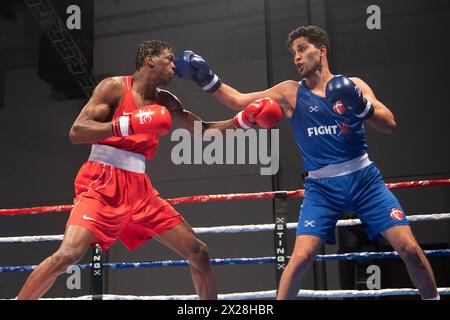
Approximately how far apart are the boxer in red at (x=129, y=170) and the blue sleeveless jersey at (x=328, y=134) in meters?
0.19

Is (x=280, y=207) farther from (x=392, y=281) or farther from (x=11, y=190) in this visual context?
(x=11, y=190)

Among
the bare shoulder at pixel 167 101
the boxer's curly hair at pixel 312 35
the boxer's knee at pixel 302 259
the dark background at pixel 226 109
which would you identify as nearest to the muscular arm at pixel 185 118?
the bare shoulder at pixel 167 101

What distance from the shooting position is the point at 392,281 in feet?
16.8

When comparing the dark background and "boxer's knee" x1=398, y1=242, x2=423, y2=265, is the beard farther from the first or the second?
the dark background

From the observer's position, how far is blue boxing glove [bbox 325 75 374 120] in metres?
2.34

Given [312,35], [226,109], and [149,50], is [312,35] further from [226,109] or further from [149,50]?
[226,109]

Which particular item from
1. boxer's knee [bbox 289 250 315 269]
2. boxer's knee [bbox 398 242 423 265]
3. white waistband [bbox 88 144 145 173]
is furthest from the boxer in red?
boxer's knee [bbox 398 242 423 265]

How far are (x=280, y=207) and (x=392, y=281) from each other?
244cm

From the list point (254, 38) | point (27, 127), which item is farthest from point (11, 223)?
point (254, 38)

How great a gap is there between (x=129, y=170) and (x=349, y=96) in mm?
1048

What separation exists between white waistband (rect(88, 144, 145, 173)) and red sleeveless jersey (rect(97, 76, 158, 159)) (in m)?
0.02

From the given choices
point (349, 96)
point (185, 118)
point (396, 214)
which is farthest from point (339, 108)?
point (185, 118)
